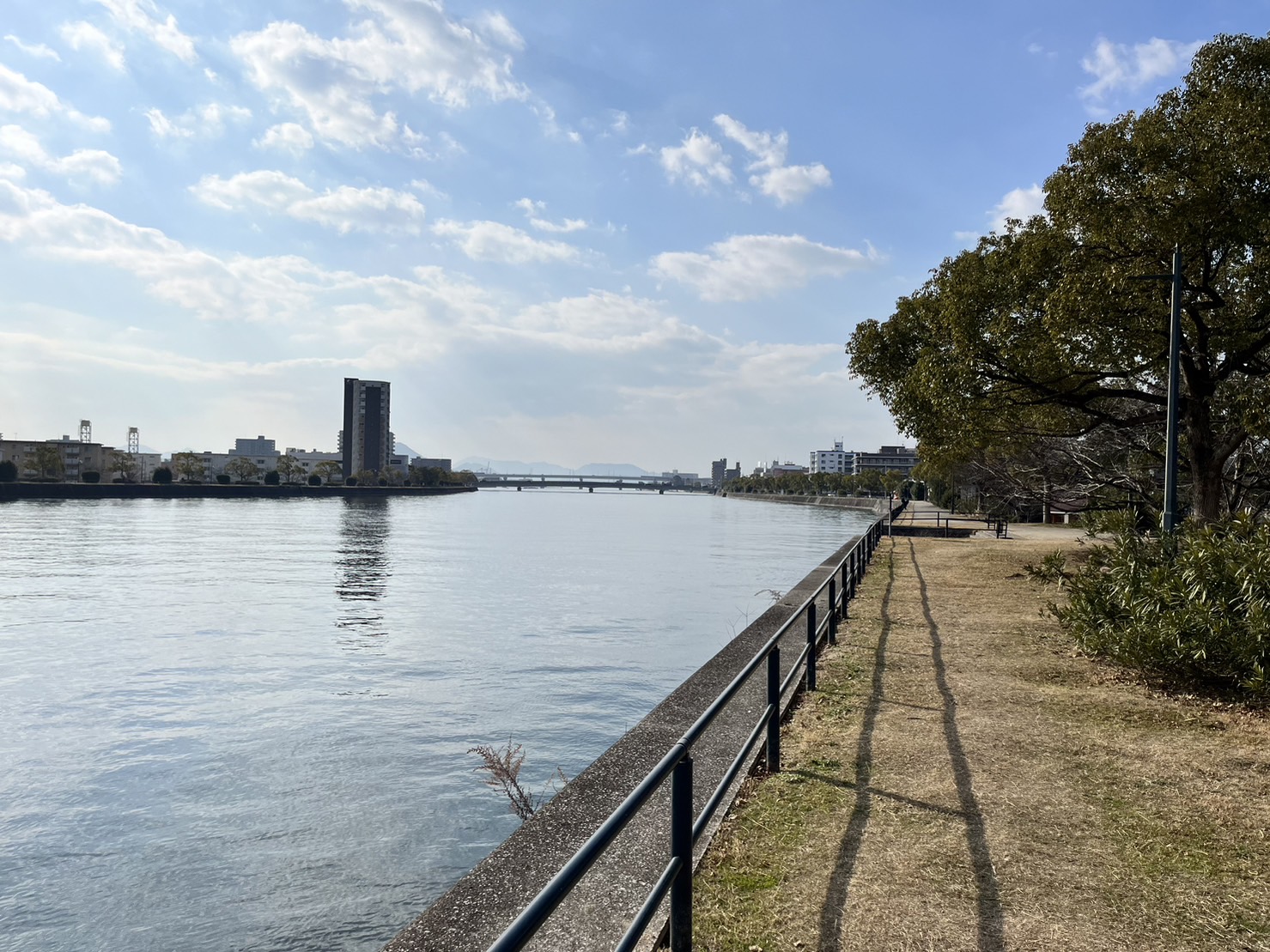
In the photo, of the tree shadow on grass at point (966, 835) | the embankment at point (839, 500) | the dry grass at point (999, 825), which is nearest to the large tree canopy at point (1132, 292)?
the dry grass at point (999, 825)

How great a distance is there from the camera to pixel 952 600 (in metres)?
17.2

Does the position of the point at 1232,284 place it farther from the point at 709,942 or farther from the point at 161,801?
the point at 161,801

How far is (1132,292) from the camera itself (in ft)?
54.7

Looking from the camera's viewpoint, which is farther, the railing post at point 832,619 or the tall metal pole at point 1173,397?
the tall metal pole at point 1173,397

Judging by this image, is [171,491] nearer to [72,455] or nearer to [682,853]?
[72,455]

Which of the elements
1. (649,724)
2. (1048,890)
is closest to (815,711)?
(649,724)

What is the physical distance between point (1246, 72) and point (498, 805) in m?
17.9

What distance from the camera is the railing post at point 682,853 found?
12.6 feet

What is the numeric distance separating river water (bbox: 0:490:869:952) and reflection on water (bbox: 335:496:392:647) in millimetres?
218

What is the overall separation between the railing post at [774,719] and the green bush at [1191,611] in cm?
490

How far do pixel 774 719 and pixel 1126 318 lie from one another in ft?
47.8

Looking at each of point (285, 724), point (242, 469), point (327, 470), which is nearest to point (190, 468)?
point (242, 469)

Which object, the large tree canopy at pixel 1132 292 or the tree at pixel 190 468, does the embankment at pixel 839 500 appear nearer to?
the large tree canopy at pixel 1132 292

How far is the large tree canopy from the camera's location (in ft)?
50.3
